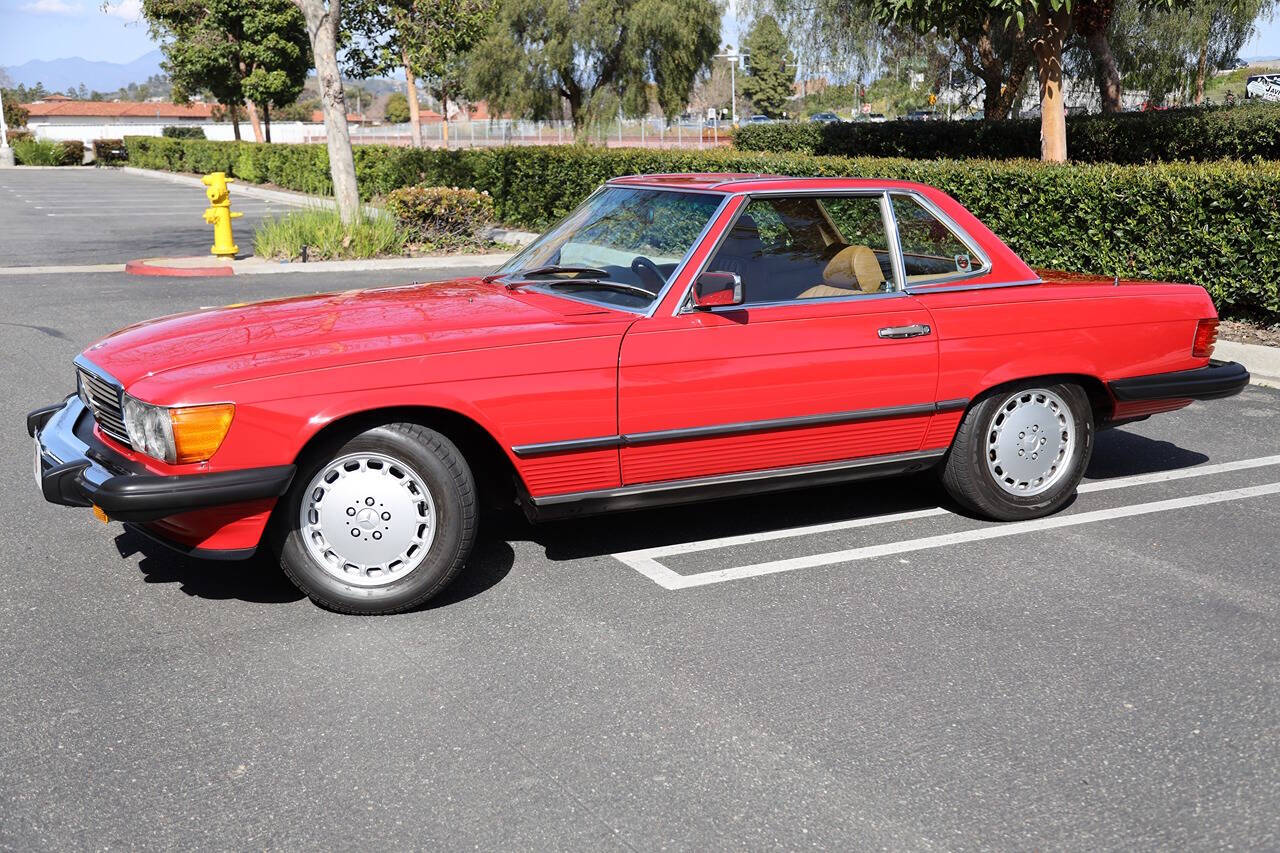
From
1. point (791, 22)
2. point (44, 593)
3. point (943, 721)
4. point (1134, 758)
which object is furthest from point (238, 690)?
point (791, 22)

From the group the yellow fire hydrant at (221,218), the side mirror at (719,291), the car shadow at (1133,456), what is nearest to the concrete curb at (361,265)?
the yellow fire hydrant at (221,218)

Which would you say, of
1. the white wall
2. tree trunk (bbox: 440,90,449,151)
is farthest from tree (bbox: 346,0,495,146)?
the white wall

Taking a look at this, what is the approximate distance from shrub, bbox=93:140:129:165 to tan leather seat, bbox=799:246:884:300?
59342 millimetres

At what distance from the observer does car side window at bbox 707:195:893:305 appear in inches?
196

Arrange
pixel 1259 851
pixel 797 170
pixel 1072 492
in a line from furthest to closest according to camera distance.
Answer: pixel 797 170 → pixel 1072 492 → pixel 1259 851

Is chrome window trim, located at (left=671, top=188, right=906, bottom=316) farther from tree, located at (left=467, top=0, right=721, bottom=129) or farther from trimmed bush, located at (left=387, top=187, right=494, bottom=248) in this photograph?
tree, located at (left=467, top=0, right=721, bottom=129)

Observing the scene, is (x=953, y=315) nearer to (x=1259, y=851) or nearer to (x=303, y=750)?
(x=1259, y=851)

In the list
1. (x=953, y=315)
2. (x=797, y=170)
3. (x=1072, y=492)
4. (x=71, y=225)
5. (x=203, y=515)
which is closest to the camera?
(x=203, y=515)

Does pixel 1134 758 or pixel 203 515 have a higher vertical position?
pixel 203 515

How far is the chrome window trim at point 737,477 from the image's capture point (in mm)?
4543

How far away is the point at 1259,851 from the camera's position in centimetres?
296

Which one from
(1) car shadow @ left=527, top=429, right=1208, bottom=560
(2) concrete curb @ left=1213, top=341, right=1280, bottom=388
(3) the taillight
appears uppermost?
(3) the taillight

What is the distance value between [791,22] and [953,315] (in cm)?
2317

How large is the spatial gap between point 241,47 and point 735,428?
136ft
